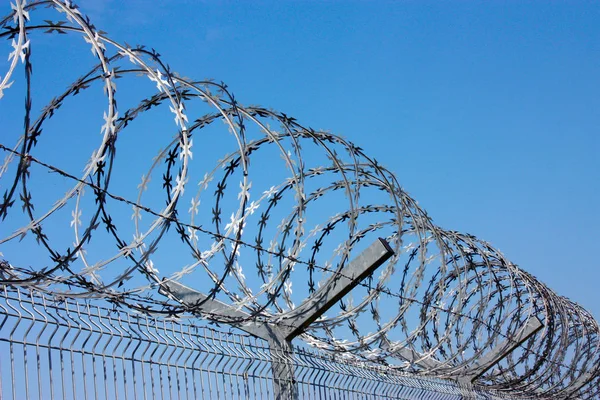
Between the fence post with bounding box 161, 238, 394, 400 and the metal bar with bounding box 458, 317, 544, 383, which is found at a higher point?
the metal bar with bounding box 458, 317, 544, 383

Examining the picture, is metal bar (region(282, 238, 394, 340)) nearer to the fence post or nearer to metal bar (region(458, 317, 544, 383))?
the fence post

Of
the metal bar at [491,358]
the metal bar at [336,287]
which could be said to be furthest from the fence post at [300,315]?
the metal bar at [491,358]

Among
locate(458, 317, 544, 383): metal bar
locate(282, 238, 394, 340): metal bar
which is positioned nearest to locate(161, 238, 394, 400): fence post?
locate(282, 238, 394, 340): metal bar

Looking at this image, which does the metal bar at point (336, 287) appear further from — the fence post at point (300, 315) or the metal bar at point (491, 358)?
the metal bar at point (491, 358)

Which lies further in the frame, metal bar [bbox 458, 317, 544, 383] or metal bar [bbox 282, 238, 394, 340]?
metal bar [bbox 458, 317, 544, 383]

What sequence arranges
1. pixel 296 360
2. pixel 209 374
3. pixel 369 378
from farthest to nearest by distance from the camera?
pixel 369 378
pixel 296 360
pixel 209 374

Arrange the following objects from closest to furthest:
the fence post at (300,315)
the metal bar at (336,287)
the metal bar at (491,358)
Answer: the fence post at (300,315) → the metal bar at (336,287) → the metal bar at (491,358)

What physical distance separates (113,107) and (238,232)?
167 centimetres

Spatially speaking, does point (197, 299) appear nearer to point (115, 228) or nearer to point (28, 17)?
point (115, 228)

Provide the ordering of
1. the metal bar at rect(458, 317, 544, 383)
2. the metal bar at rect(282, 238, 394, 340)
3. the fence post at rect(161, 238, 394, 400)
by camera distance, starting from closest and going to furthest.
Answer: the fence post at rect(161, 238, 394, 400) → the metal bar at rect(282, 238, 394, 340) → the metal bar at rect(458, 317, 544, 383)

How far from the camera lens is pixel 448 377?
48.8 ft

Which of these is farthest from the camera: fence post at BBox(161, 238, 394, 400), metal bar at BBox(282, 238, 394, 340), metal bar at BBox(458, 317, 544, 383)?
metal bar at BBox(458, 317, 544, 383)

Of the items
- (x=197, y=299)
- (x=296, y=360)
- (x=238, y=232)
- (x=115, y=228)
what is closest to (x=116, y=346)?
(x=115, y=228)

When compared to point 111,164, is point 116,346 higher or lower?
lower
